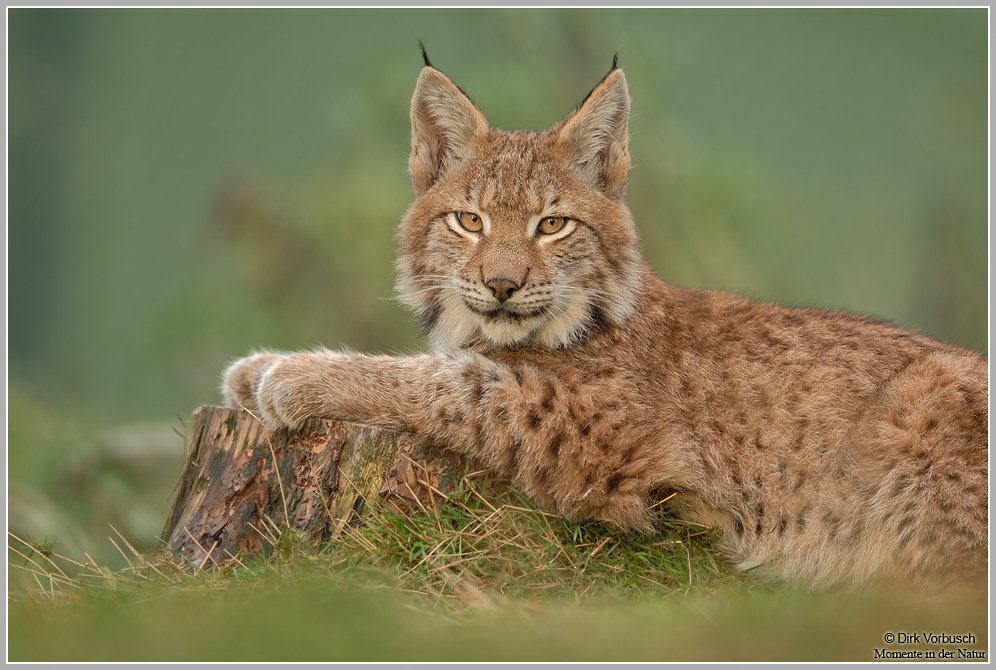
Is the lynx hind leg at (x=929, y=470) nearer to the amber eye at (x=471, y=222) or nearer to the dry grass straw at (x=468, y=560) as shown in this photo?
the dry grass straw at (x=468, y=560)

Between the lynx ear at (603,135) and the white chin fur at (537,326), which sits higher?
the lynx ear at (603,135)

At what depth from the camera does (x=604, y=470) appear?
4840 millimetres

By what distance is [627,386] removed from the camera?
5.07 meters

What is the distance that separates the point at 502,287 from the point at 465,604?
5.31 ft

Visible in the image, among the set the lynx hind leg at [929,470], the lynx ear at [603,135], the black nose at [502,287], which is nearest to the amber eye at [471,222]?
the black nose at [502,287]

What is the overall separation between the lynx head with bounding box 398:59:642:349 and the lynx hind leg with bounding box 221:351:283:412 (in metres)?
0.94

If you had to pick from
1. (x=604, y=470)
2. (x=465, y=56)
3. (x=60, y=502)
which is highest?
(x=465, y=56)

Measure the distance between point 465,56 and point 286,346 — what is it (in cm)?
524

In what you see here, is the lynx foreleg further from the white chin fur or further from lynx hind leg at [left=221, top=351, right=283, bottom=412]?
lynx hind leg at [left=221, top=351, right=283, bottom=412]

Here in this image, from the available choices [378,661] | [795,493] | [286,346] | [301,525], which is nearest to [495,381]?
[301,525]

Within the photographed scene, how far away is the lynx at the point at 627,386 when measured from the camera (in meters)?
4.80

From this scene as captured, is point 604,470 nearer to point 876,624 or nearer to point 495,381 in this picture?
point 495,381

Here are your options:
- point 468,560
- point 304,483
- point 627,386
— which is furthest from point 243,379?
point 627,386

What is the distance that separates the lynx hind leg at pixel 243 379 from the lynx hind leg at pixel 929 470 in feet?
11.1
